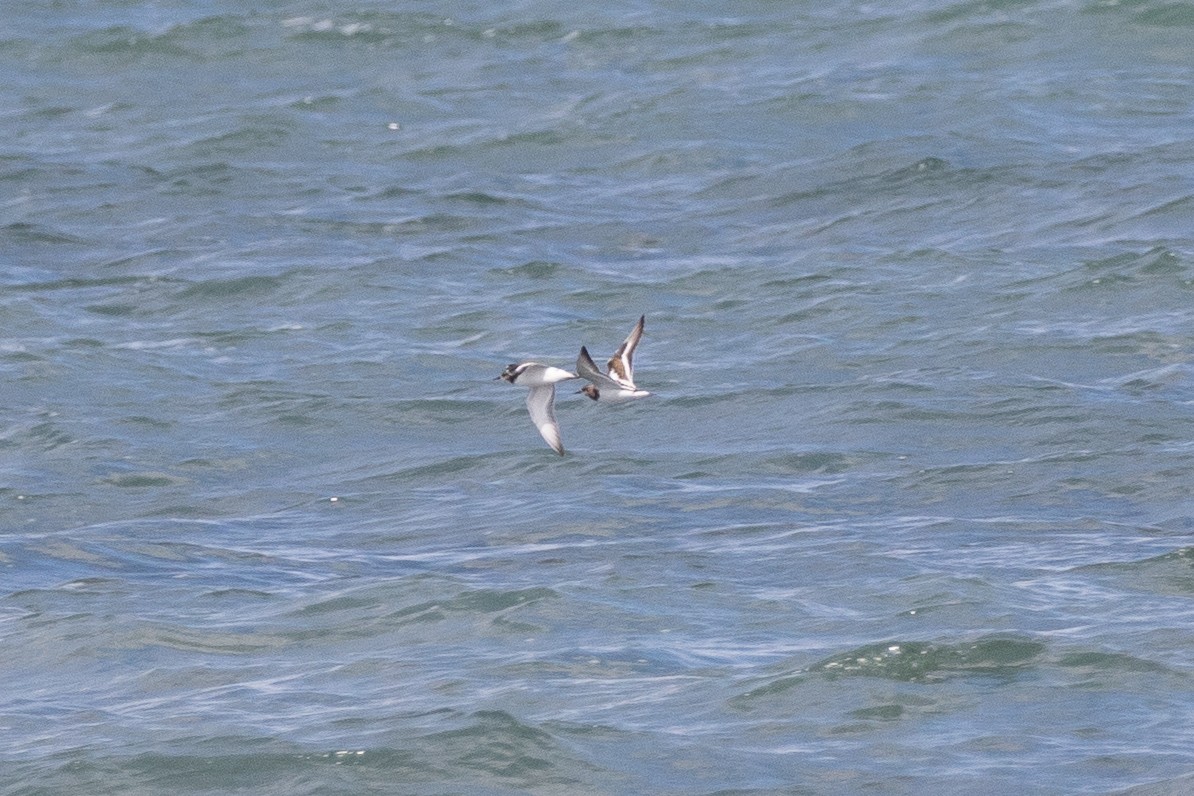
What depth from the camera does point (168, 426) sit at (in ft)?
41.8

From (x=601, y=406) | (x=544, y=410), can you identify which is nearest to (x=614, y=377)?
(x=544, y=410)

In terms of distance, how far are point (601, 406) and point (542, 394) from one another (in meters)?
2.91

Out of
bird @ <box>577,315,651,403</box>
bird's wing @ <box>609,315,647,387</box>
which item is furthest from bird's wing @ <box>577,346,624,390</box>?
bird's wing @ <box>609,315,647,387</box>

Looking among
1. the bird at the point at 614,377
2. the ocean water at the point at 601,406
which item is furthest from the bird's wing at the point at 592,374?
the ocean water at the point at 601,406

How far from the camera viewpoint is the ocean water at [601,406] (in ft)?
26.6

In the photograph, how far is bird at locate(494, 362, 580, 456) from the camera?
8.94m

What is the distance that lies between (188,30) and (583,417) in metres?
11.6

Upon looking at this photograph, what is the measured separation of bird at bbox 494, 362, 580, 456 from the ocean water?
0.67 m

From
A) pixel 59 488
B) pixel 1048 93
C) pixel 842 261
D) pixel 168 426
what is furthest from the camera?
pixel 1048 93

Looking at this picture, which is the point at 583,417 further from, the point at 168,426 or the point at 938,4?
the point at 938,4

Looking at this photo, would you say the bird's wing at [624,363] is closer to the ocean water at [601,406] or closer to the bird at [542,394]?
the bird at [542,394]

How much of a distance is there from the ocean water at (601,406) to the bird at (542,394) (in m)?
0.67

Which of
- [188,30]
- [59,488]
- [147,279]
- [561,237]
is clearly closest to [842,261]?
[561,237]

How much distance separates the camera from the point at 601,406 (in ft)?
42.1
